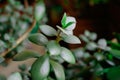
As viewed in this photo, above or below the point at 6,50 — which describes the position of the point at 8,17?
above

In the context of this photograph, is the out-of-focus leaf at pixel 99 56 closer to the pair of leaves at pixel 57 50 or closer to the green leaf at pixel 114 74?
the green leaf at pixel 114 74

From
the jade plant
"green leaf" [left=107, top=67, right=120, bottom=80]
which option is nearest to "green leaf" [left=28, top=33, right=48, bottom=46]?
the jade plant

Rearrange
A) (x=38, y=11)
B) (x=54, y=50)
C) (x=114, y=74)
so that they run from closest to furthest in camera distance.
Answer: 1. (x=54, y=50)
2. (x=114, y=74)
3. (x=38, y=11)

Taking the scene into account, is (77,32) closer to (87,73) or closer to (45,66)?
(87,73)

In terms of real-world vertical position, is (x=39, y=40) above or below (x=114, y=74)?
below

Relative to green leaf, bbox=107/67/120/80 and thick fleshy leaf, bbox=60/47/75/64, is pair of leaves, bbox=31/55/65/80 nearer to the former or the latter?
thick fleshy leaf, bbox=60/47/75/64

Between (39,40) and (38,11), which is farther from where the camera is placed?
(38,11)

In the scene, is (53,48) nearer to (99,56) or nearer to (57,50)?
(57,50)

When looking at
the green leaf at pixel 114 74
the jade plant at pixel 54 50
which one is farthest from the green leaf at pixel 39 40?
the green leaf at pixel 114 74

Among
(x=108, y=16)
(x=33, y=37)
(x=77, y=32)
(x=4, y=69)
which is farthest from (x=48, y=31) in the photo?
(x=108, y=16)

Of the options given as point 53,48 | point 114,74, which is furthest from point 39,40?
point 114,74

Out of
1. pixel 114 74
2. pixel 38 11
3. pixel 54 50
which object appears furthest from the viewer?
pixel 38 11
